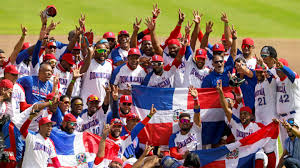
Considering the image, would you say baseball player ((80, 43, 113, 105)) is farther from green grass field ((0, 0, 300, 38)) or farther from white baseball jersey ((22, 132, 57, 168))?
green grass field ((0, 0, 300, 38))

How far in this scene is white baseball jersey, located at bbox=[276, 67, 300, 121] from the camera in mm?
11328

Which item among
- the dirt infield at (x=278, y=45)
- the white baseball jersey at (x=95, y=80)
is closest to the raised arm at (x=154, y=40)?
the white baseball jersey at (x=95, y=80)

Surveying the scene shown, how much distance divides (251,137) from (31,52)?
5.31 metres

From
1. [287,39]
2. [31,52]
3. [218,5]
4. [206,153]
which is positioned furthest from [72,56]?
[218,5]

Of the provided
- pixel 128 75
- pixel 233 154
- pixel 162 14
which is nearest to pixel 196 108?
pixel 233 154

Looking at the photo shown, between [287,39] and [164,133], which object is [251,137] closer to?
[164,133]

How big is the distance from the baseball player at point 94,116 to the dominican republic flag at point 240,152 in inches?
87.6

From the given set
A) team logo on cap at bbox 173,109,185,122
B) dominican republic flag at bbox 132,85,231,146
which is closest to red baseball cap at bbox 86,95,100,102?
dominican republic flag at bbox 132,85,231,146

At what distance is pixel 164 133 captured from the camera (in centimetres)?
1215

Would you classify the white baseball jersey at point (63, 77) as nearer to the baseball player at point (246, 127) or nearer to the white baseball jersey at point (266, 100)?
the baseball player at point (246, 127)

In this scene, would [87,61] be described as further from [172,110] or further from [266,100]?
[266,100]

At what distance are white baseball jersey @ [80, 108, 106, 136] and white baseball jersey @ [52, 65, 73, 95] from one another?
1.11 metres

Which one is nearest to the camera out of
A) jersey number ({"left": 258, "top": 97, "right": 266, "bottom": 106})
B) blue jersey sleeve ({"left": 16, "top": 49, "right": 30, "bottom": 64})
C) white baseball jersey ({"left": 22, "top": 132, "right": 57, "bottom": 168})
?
white baseball jersey ({"left": 22, "top": 132, "right": 57, "bottom": 168})

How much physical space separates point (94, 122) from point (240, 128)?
3027 mm
